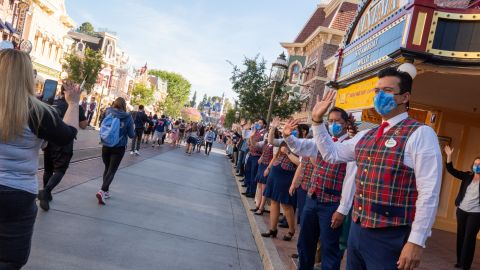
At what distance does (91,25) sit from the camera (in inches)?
4183

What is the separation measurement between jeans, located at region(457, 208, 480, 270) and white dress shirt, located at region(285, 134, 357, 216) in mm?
3840

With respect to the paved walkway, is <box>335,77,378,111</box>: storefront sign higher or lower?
higher

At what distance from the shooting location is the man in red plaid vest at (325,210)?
183 inches

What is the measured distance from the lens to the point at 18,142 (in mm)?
2832

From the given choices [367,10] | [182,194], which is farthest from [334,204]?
[367,10]

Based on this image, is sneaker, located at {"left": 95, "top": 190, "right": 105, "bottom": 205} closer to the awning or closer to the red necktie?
the red necktie

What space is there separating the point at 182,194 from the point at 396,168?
26.4ft

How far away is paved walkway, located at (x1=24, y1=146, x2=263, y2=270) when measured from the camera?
523cm

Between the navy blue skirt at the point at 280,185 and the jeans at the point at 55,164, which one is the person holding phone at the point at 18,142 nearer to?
the jeans at the point at 55,164

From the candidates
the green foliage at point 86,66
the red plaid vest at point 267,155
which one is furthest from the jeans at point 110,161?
the green foliage at point 86,66

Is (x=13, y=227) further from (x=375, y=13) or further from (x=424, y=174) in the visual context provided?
(x=375, y=13)

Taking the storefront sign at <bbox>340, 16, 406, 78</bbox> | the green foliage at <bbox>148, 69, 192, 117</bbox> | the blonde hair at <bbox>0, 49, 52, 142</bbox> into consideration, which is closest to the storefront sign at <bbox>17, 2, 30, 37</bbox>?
the storefront sign at <bbox>340, 16, 406, 78</bbox>

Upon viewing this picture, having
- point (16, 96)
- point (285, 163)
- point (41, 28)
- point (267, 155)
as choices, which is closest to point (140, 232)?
point (285, 163)

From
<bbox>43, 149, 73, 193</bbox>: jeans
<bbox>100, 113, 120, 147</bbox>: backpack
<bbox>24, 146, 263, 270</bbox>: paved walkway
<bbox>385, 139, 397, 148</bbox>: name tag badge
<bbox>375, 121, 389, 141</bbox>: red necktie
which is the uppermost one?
<bbox>375, 121, 389, 141</bbox>: red necktie
